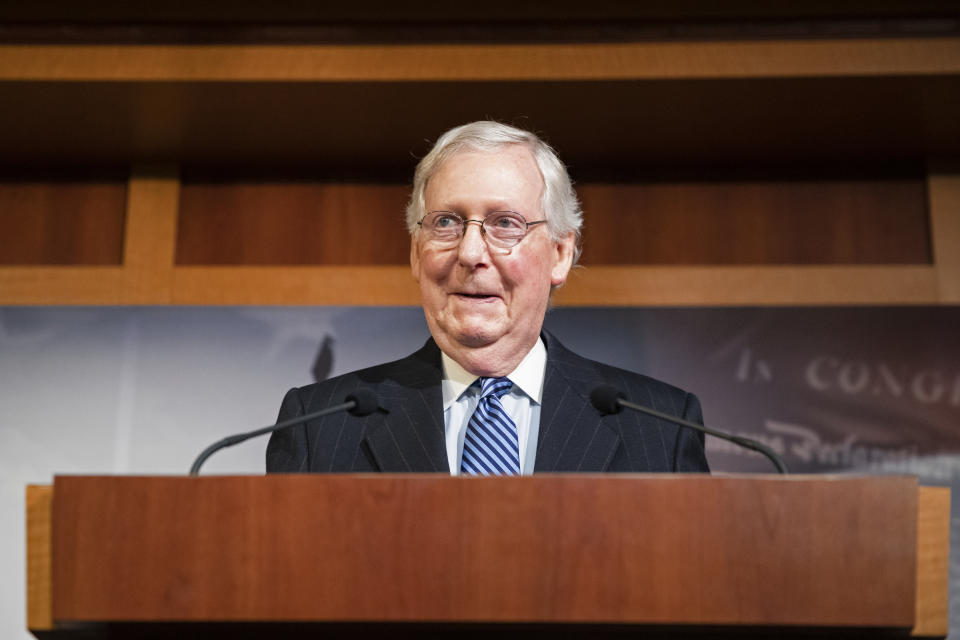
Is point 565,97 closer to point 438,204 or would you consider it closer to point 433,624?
point 438,204

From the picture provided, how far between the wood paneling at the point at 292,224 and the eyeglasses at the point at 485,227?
1.62m

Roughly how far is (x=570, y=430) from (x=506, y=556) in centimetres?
72

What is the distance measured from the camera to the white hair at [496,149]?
195cm

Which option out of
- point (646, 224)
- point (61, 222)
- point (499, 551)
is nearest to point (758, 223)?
point (646, 224)

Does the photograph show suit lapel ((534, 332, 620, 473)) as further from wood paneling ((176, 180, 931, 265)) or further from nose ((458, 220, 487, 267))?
wood paneling ((176, 180, 931, 265))

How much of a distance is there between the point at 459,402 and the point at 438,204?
355mm

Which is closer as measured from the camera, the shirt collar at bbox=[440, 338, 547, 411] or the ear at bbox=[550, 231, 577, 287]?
the shirt collar at bbox=[440, 338, 547, 411]

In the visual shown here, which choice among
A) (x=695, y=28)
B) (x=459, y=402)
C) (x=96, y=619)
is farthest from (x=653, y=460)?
(x=695, y=28)

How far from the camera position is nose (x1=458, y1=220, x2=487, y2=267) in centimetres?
187

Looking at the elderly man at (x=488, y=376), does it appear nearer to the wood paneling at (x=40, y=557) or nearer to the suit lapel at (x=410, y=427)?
the suit lapel at (x=410, y=427)

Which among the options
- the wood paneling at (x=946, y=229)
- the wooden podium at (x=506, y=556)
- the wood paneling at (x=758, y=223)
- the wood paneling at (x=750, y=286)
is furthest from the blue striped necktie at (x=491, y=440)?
the wood paneling at (x=946, y=229)

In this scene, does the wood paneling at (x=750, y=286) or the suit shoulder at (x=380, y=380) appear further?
the wood paneling at (x=750, y=286)

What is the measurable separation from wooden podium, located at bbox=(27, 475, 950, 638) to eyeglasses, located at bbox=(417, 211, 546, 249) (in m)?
0.85

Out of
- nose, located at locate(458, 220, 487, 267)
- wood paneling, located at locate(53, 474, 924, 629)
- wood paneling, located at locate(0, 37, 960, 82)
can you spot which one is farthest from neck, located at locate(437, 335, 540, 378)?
wood paneling, located at locate(0, 37, 960, 82)
